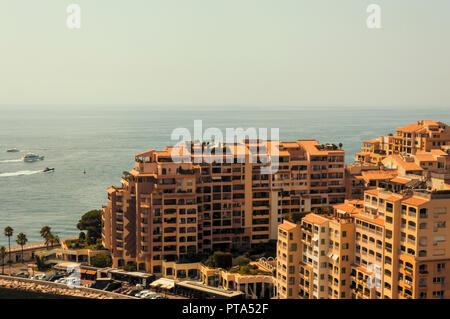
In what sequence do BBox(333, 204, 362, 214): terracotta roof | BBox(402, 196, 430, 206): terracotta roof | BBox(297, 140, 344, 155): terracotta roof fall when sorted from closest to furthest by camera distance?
BBox(402, 196, 430, 206): terracotta roof
BBox(333, 204, 362, 214): terracotta roof
BBox(297, 140, 344, 155): terracotta roof

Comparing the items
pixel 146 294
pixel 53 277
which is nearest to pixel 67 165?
pixel 53 277

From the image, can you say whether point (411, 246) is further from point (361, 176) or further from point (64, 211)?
point (64, 211)

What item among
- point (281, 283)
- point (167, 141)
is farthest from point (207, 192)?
point (167, 141)

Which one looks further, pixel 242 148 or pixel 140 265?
pixel 242 148

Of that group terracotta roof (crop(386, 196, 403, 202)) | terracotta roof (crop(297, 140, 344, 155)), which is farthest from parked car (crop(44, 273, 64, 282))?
terracotta roof (crop(386, 196, 403, 202))

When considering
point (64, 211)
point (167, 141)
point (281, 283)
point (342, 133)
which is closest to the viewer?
point (281, 283)

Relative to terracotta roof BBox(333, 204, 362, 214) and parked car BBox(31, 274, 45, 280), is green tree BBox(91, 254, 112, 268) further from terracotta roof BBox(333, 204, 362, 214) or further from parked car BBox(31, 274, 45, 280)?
terracotta roof BBox(333, 204, 362, 214)

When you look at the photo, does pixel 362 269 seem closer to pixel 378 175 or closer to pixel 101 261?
pixel 378 175
